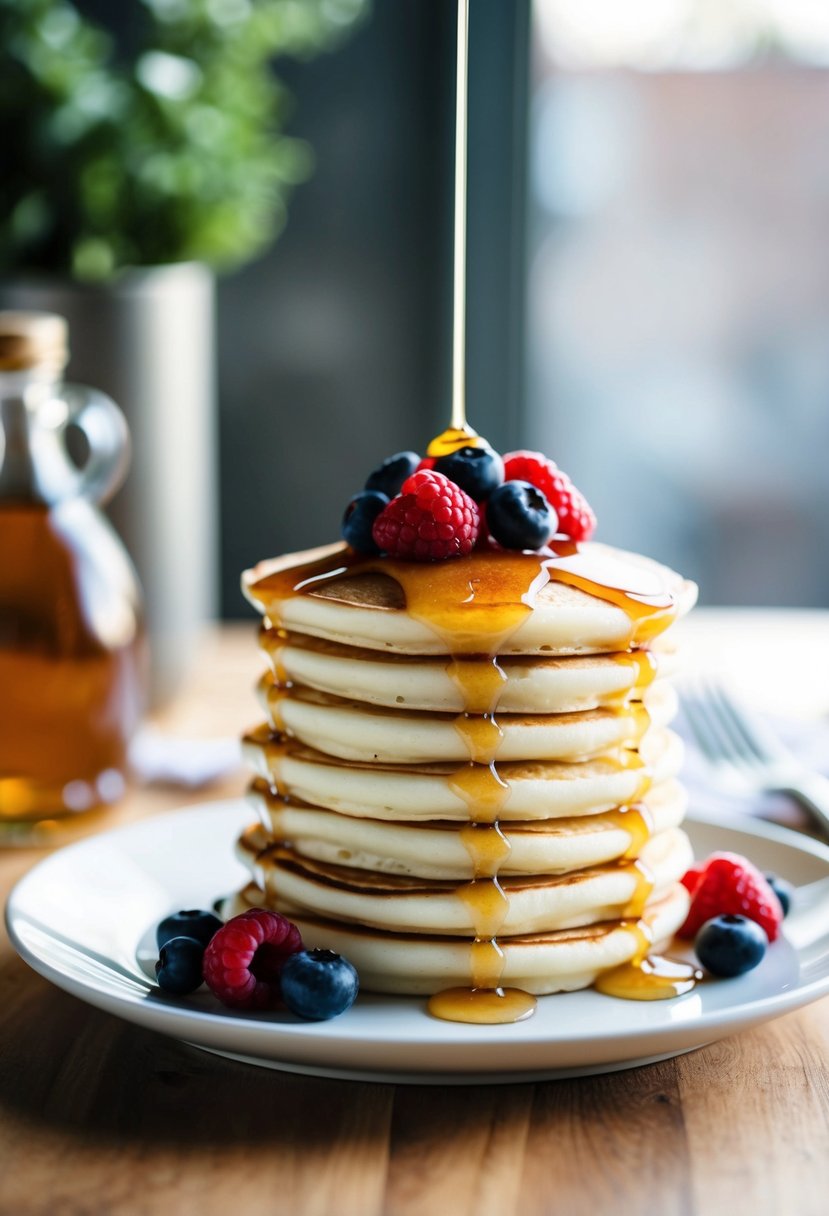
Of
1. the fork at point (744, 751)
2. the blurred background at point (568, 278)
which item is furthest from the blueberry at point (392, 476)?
the blurred background at point (568, 278)

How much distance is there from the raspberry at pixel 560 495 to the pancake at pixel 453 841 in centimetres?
24

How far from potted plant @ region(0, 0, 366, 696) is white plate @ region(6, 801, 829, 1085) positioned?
69cm

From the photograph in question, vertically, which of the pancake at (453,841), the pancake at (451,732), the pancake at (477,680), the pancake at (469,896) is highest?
the pancake at (477,680)

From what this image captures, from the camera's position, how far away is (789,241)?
3.42 m

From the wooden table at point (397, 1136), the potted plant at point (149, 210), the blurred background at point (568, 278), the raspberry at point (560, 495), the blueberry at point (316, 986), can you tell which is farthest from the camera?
the blurred background at point (568, 278)

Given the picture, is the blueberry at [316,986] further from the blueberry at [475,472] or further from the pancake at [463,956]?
the blueberry at [475,472]

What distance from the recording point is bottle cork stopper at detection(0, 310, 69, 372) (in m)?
1.60

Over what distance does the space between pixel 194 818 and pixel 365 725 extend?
0.44 metres

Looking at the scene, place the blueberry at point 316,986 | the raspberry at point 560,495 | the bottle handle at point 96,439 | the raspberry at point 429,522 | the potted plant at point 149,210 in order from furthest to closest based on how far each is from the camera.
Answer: the potted plant at point 149,210, the bottle handle at point 96,439, the raspberry at point 560,495, the raspberry at point 429,522, the blueberry at point 316,986

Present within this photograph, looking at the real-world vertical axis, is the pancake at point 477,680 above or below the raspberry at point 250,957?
above

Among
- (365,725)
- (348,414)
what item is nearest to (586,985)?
(365,725)

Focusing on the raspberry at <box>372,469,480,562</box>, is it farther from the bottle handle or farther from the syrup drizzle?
the bottle handle

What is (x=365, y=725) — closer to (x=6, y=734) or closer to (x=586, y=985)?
(x=586, y=985)

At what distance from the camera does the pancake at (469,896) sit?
3.73 ft
